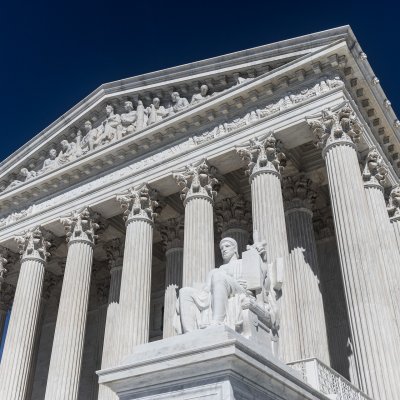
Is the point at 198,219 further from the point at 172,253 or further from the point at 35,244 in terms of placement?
the point at 35,244

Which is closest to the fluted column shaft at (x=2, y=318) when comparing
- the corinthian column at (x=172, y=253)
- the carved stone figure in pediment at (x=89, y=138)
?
the corinthian column at (x=172, y=253)

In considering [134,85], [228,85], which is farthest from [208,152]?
[134,85]

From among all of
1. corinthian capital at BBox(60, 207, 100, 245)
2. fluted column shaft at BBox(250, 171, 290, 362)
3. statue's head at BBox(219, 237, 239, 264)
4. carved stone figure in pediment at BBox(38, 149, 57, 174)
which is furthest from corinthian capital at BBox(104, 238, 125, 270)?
statue's head at BBox(219, 237, 239, 264)

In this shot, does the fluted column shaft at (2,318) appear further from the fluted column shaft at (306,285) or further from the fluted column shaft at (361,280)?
the fluted column shaft at (361,280)

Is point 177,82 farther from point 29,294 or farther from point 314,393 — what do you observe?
point 314,393

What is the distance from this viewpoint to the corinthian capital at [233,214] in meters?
30.4

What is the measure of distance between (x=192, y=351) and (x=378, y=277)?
44.5ft

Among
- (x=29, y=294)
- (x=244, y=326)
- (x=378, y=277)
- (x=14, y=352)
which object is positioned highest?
(x=29, y=294)

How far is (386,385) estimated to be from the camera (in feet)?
61.1

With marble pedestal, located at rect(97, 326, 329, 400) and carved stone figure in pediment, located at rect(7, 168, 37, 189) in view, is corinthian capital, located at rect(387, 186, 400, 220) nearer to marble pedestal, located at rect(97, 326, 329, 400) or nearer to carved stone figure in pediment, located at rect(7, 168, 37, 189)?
marble pedestal, located at rect(97, 326, 329, 400)

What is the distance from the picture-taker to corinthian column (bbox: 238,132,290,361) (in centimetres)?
2134

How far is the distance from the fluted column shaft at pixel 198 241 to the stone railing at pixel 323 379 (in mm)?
8626

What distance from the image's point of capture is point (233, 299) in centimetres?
1116

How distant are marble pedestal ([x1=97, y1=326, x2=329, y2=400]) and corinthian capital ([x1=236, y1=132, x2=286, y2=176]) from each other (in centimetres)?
1573
